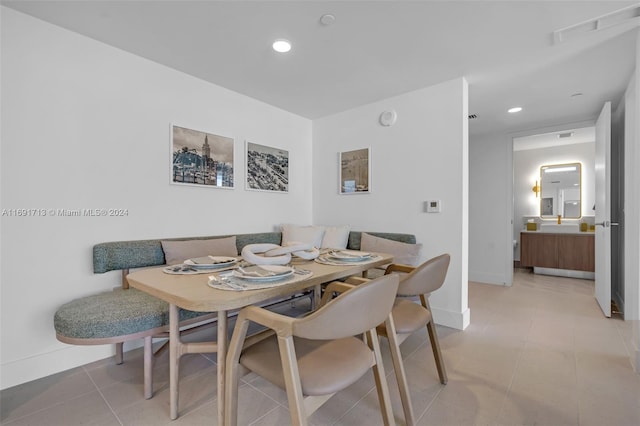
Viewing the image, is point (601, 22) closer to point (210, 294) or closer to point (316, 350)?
point (316, 350)

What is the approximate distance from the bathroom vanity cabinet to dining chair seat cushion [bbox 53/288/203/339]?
5747 millimetres

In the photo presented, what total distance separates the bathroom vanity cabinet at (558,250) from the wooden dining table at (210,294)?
4859 millimetres

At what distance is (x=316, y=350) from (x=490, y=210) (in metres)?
4.35

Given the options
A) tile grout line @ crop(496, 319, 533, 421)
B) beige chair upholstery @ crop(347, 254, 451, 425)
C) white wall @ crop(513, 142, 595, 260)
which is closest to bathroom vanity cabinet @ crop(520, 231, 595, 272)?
white wall @ crop(513, 142, 595, 260)

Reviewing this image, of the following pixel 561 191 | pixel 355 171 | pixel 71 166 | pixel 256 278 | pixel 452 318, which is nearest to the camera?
pixel 256 278

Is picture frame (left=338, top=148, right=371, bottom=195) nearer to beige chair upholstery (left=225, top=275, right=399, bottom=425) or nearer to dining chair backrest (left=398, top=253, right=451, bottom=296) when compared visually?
dining chair backrest (left=398, top=253, right=451, bottom=296)

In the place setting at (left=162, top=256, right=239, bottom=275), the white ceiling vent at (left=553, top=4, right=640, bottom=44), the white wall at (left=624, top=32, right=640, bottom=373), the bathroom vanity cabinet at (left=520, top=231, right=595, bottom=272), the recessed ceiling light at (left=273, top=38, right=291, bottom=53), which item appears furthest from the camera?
the bathroom vanity cabinet at (left=520, top=231, right=595, bottom=272)

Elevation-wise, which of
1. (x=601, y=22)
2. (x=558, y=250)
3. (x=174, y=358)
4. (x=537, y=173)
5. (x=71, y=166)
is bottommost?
(x=174, y=358)

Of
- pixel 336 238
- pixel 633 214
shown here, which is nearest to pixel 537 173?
pixel 633 214

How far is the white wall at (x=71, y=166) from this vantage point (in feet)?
6.15

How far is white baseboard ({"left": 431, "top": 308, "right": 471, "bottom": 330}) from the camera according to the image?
9.06 feet

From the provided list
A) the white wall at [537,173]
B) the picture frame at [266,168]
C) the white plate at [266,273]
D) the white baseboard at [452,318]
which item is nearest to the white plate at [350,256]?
the white plate at [266,273]

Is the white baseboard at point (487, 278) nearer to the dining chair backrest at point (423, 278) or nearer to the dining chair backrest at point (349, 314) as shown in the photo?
the dining chair backrest at point (423, 278)

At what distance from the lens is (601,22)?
198 centimetres
